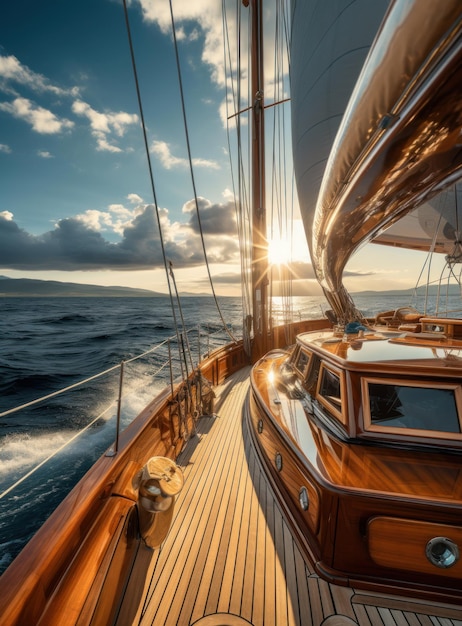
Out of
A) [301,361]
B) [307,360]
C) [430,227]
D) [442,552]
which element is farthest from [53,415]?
[430,227]

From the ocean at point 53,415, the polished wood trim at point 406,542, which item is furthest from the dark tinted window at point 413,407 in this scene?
the ocean at point 53,415

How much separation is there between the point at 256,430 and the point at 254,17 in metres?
10.1

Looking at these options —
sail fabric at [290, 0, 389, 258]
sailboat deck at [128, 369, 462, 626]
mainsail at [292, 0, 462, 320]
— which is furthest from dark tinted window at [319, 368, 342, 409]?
sail fabric at [290, 0, 389, 258]

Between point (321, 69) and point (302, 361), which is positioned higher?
point (321, 69)

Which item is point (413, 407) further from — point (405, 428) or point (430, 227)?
point (430, 227)

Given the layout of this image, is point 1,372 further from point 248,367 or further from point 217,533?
point 217,533

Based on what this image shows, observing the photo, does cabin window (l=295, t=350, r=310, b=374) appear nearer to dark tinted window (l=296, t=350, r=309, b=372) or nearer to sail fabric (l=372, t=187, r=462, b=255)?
dark tinted window (l=296, t=350, r=309, b=372)

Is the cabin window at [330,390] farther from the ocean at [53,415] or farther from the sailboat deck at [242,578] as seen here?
the ocean at [53,415]

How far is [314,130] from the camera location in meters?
5.36

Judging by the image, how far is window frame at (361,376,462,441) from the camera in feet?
6.53

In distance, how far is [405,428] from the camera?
208 centimetres

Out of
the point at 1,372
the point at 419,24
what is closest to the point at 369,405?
→ the point at 419,24

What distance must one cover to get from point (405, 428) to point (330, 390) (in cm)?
71

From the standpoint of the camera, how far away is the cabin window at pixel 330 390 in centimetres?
242
